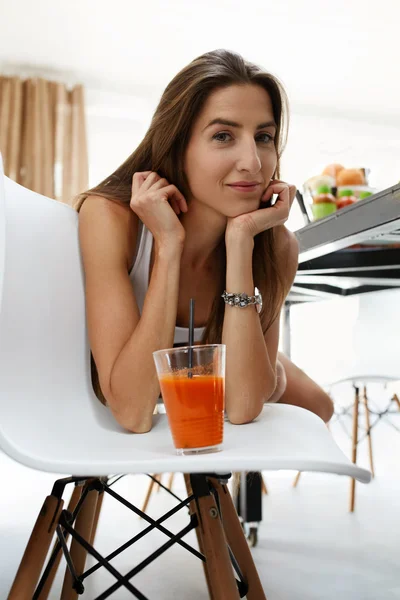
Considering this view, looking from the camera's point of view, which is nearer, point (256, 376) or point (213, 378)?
point (213, 378)

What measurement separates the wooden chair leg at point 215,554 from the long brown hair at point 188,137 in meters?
0.48

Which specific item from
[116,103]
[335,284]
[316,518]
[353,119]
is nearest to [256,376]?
[335,284]

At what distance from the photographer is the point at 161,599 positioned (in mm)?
1384

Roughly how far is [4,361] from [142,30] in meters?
4.31

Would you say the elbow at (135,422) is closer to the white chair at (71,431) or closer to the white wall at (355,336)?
the white chair at (71,431)

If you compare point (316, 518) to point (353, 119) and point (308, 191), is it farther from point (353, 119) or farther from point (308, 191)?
point (353, 119)

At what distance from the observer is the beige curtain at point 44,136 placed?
16.4 ft

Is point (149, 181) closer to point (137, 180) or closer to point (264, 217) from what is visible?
point (137, 180)

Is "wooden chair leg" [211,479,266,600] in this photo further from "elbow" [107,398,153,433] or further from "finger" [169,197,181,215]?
"finger" [169,197,181,215]

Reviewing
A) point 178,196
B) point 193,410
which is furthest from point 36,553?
point 178,196

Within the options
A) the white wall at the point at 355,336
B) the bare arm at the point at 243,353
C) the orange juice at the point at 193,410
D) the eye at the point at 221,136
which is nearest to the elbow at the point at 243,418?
the bare arm at the point at 243,353

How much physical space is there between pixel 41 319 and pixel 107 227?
209mm

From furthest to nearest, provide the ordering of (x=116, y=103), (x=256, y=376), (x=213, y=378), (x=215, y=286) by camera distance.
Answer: (x=116, y=103), (x=215, y=286), (x=256, y=376), (x=213, y=378)

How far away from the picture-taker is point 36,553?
0.77 metres
